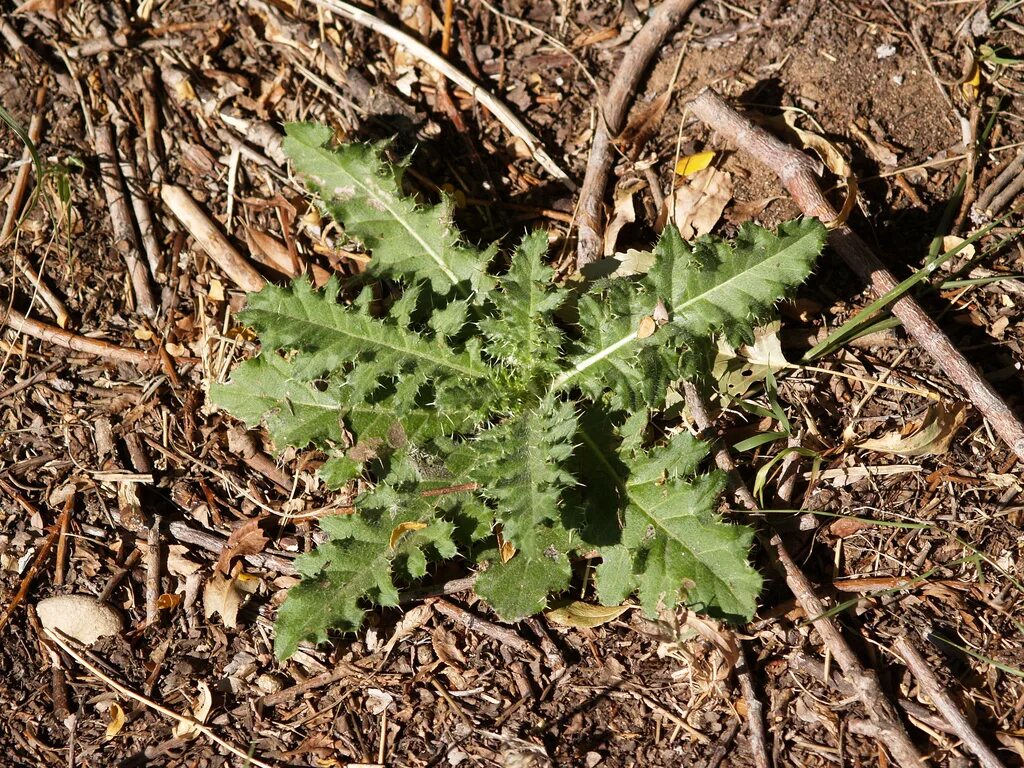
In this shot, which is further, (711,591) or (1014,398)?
(1014,398)

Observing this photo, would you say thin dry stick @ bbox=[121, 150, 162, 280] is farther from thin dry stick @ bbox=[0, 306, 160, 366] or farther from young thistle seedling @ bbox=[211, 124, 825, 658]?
young thistle seedling @ bbox=[211, 124, 825, 658]

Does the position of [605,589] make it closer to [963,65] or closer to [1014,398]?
[1014,398]

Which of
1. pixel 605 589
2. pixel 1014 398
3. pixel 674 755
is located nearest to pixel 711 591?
pixel 605 589

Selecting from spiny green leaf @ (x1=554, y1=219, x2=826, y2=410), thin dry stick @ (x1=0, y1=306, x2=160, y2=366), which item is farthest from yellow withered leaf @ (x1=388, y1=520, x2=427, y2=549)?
thin dry stick @ (x1=0, y1=306, x2=160, y2=366)

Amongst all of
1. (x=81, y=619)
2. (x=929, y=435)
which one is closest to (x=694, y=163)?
(x=929, y=435)

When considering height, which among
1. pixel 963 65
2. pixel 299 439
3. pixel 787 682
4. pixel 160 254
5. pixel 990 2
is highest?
pixel 990 2

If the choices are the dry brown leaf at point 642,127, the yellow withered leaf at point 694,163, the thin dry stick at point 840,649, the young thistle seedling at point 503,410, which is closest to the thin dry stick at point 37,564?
the young thistle seedling at point 503,410

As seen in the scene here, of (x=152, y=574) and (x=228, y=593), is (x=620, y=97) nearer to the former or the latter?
(x=228, y=593)
